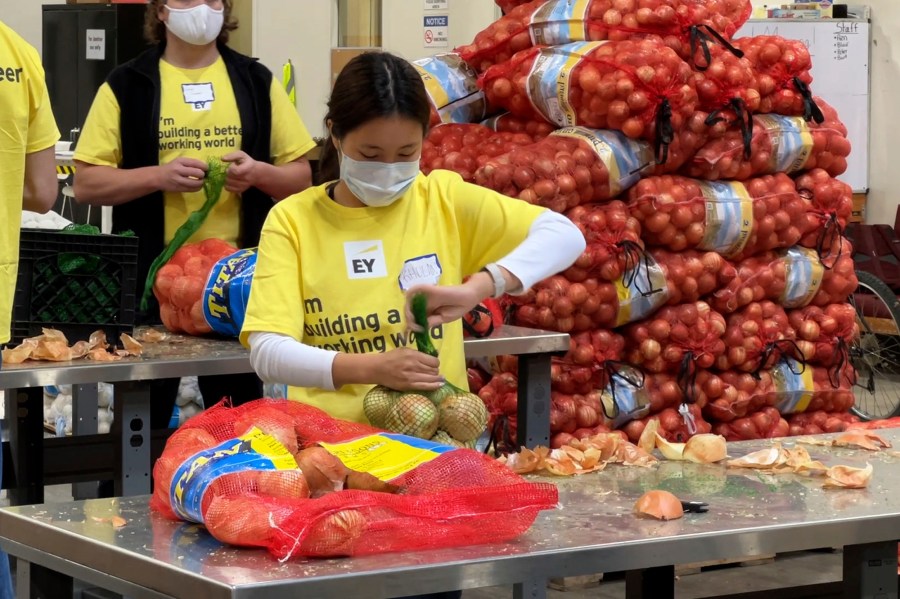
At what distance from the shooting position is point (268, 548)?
1707 mm

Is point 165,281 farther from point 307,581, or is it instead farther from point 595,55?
point 307,581

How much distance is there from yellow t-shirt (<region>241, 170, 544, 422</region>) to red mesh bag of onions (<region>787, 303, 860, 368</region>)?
7.96 feet

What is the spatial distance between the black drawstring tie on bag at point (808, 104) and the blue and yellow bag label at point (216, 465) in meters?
3.11

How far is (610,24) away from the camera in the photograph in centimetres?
440

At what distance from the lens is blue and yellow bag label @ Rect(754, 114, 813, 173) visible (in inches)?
176

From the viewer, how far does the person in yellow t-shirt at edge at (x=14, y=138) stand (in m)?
2.83

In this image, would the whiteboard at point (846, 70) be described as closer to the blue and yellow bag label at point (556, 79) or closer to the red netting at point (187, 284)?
the blue and yellow bag label at point (556, 79)

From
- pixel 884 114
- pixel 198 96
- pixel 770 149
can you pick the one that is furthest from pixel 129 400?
pixel 884 114

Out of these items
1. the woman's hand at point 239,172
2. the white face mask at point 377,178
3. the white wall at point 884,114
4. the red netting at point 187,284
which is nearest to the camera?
the white face mask at point 377,178

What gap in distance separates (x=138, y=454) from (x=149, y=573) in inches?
64.9

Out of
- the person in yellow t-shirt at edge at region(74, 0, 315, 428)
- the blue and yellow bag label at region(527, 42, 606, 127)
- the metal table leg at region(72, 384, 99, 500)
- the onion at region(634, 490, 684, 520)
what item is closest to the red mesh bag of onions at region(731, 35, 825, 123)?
the blue and yellow bag label at region(527, 42, 606, 127)

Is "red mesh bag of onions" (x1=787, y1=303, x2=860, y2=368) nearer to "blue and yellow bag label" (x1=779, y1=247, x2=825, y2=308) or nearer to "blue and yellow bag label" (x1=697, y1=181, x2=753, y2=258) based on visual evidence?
"blue and yellow bag label" (x1=779, y1=247, x2=825, y2=308)

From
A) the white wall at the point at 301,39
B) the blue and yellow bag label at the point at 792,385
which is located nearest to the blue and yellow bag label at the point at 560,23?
the blue and yellow bag label at the point at 792,385

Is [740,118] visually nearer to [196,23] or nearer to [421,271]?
[196,23]
